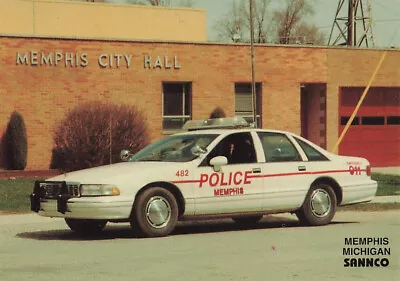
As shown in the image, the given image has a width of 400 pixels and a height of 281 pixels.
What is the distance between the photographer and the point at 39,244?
12867mm

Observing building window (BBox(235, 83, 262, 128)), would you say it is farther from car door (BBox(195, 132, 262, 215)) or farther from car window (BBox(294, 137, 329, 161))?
car door (BBox(195, 132, 262, 215))

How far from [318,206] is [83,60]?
1930 centimetres

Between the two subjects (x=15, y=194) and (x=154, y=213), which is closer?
(x=154, y=213)

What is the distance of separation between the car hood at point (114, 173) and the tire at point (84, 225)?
92 centimetres

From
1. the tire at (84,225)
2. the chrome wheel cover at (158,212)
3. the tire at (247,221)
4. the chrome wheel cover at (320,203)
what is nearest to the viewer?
the chrome wheel cover at (158,212)

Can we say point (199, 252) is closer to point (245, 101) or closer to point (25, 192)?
point (25, 192)

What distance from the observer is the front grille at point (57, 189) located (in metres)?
13.1

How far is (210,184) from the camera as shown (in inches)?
543

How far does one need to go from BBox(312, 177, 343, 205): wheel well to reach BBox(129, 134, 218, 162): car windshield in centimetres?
186

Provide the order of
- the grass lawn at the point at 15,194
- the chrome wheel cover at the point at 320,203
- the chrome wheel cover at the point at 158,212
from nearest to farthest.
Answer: the chrome wheel cover at the point at 158,212 → the chrome wheel cover at the point at 320,203 → the grass lawn at the point at 15,194

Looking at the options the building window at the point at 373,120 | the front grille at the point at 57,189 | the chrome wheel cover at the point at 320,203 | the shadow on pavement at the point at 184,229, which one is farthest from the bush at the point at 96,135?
the building window at the point at 373,120

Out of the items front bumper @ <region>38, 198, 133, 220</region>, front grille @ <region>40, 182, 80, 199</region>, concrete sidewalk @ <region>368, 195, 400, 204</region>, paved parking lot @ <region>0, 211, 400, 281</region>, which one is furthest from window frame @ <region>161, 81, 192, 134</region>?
front bumper @ <region>38, 198, 133, 220</region>

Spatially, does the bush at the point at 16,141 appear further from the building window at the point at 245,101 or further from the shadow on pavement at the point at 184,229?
the shadow on pavement at the point at 184,229

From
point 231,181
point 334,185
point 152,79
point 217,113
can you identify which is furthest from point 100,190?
point 217,113
